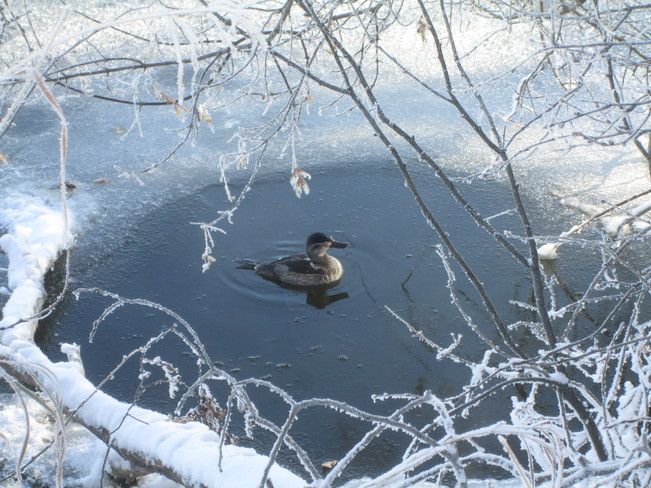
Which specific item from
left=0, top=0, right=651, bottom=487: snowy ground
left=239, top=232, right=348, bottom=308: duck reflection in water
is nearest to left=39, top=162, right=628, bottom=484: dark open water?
left=239, top=232, right=348, bottom=308: duck reflection in water

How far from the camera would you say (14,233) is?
7000 millimetres

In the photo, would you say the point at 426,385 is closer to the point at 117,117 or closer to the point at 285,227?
the point at 285,227

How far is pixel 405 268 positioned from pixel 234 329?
1.54m

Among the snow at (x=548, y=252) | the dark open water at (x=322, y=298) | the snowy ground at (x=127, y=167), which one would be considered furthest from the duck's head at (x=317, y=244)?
the snow at (x=548, y=252)

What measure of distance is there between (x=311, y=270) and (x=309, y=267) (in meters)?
0.03

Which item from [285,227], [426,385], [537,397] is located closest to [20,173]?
[285,227]

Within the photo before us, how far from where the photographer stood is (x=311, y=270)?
6.68 m

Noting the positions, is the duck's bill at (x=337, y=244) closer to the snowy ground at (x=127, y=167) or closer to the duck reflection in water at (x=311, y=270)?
the duck reflection in water at (x=311, y=270)

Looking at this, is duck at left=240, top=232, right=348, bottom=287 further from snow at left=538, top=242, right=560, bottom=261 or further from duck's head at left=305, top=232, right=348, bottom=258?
snow at left=538, top=242, right=560, bottom=261

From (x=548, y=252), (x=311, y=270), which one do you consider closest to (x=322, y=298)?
(x=311, y=270)

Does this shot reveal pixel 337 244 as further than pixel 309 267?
Yes

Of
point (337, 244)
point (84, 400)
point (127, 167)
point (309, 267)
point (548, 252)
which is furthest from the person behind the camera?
point (127, 167)

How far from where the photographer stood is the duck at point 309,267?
6699 mm

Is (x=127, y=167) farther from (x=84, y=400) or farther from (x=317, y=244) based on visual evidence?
(x=84, y=400)
